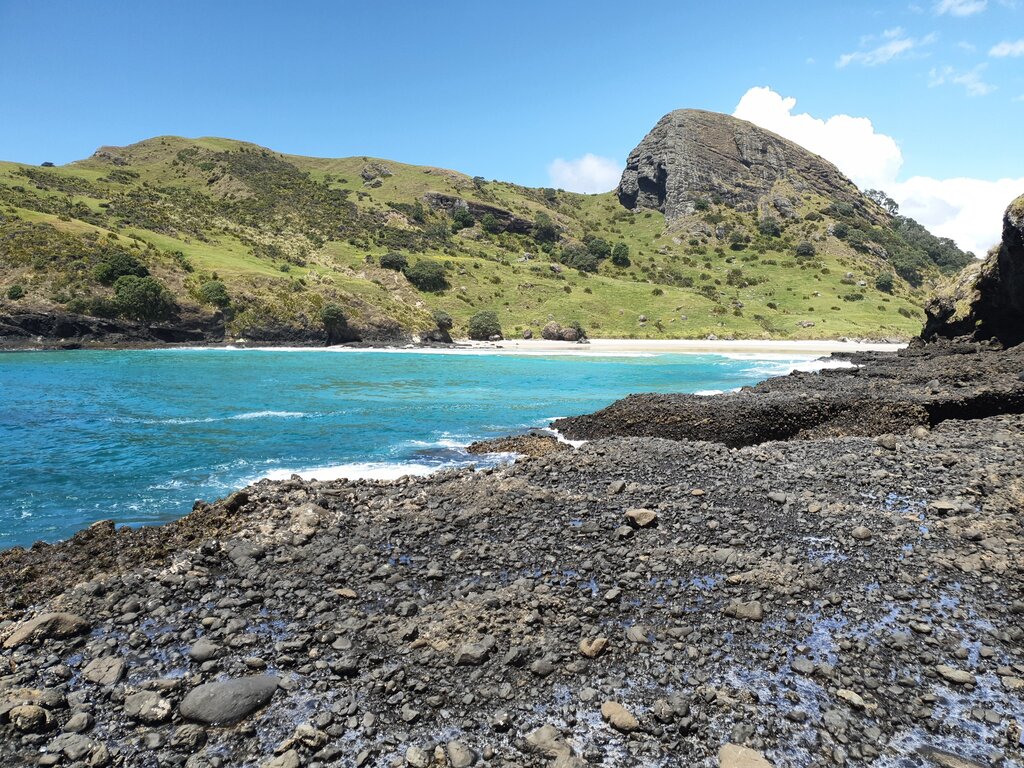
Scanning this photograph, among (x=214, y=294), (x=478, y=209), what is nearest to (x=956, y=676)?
(x=214, y=294)

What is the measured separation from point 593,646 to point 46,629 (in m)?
7.44

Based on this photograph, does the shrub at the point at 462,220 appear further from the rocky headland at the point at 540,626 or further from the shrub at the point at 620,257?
the rocky headland at the point at 540,626

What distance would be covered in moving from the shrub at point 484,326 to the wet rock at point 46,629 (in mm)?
85940

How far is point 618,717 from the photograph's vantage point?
20.2 feet

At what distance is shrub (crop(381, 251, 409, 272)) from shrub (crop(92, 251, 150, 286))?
40154mm

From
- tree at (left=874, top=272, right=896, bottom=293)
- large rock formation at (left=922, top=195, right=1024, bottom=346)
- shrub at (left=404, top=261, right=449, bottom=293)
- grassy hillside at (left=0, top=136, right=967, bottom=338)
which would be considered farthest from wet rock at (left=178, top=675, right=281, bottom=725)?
tree at (left=874, top=272, right=896, bottom=293)

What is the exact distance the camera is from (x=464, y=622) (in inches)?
313

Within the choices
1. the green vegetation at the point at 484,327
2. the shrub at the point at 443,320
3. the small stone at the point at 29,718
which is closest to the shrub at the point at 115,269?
the shrub at the point at 443,320

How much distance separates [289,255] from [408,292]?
24.1 metres

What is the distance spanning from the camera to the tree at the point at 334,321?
8162 centimetres

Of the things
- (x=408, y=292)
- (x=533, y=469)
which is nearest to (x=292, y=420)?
(x=533, y=469)

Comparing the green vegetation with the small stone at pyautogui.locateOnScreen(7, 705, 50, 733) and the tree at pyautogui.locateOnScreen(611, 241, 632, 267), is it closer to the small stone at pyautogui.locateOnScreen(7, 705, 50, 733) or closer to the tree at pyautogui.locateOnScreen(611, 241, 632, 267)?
the tree at pyautogui.locateOnScreen(611, 241, 632, 267)

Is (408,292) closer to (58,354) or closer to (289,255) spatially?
(289,255)

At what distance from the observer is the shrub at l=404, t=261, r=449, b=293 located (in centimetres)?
10294
